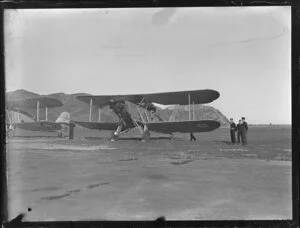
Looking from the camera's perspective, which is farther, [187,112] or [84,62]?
[187,112]

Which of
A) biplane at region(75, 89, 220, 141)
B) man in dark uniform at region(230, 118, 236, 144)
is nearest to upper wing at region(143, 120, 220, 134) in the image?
biplane at region(75, 89, 220, 141)

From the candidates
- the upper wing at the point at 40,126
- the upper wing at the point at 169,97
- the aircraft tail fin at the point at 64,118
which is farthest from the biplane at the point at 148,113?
the upper wing at the point at 40,126

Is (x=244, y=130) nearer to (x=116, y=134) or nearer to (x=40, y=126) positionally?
(x=116, y=134)

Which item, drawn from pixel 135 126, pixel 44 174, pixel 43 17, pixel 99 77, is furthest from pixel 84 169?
pixel 43 17

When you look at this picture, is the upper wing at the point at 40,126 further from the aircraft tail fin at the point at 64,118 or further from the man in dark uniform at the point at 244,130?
the man in dark uniform at the point at 244,130

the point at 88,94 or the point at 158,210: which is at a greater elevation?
the point at 88,94

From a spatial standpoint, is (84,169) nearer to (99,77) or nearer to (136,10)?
(99,77)
